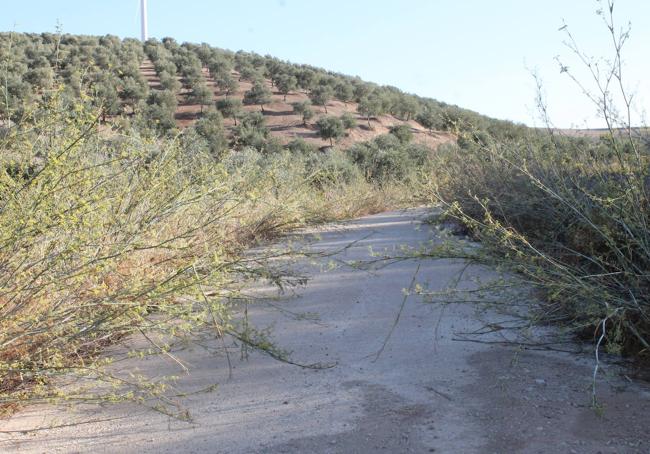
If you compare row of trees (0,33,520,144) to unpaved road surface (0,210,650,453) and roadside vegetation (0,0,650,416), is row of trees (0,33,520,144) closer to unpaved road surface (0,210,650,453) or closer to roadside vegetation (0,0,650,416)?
roadside vegetation (0,0,650,416)

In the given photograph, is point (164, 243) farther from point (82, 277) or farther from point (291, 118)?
point (291, 118)

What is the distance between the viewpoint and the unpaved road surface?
266 cm

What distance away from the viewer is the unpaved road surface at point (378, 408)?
8.72 ft

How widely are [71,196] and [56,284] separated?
0.43 metres

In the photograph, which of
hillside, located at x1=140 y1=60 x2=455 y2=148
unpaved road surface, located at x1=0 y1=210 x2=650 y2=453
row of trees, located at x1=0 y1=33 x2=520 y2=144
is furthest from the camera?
hillside, located at x1=140 y1=60 x2=455 y2=148

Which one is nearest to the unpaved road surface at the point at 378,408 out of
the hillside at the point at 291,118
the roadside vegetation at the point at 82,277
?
the roadside vegetation at the point at 82,277

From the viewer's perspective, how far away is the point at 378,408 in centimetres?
298

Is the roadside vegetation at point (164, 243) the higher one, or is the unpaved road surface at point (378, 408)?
the roadside vegetation at point (164, 243)

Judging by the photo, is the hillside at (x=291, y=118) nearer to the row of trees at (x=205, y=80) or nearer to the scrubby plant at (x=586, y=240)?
the row of trees at (x=205, y=80)

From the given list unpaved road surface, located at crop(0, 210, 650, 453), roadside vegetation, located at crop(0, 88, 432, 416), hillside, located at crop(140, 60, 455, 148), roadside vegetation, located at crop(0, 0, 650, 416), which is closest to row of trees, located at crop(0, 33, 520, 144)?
hillside, located at crop(140, 60, 455, 148)

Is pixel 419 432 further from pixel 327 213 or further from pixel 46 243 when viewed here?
pixel 327 213

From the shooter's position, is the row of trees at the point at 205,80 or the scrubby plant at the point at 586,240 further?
the row of trees at the point at 205,80

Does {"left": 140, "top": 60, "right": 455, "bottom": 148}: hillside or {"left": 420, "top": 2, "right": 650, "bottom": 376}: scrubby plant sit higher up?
{"left": 140, "top": 60, "right": 455, "bottom": 148}: hillside

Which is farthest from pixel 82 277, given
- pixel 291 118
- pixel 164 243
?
pixel 291 118
